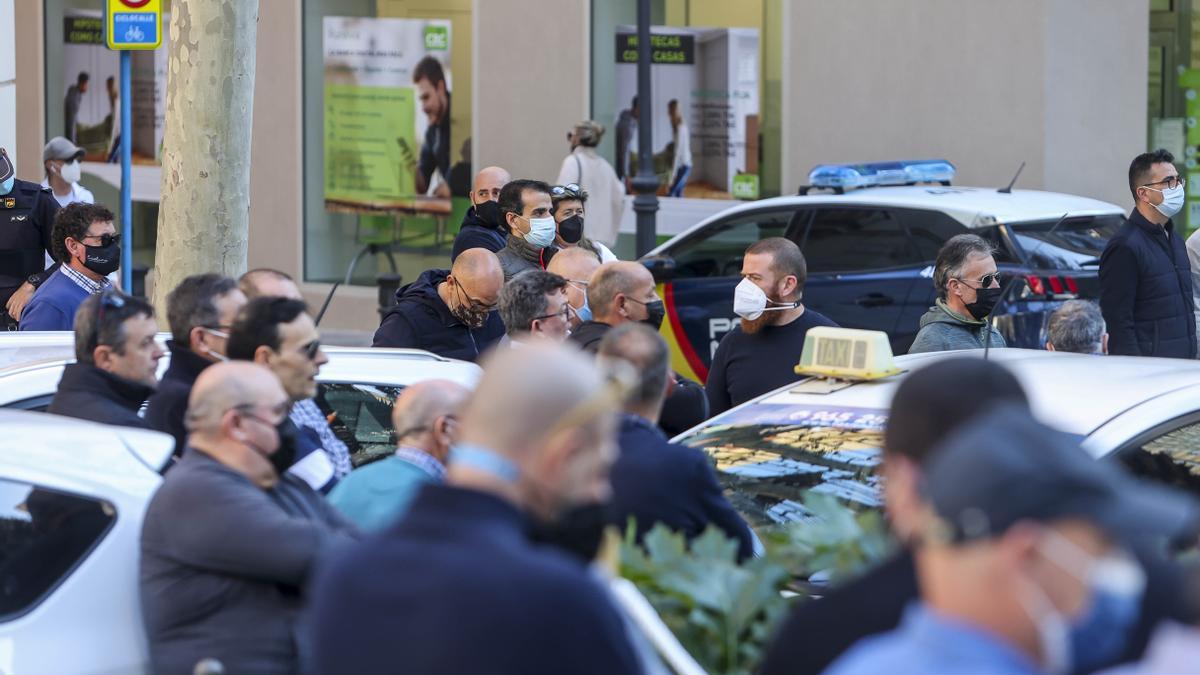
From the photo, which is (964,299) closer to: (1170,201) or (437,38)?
(1170,201)

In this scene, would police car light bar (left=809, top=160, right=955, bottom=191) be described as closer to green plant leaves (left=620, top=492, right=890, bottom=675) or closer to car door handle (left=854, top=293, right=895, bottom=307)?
car door handle (left=854, top=293, right=895, bottom=307)

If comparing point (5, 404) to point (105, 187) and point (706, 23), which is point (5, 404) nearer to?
point (706, 23)

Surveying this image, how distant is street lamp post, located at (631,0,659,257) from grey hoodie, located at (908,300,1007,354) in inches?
263

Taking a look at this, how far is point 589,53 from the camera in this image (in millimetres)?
16375

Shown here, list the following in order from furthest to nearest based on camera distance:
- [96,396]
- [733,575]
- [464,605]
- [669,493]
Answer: [96,396] < [669,493] < [733,575] < [464,605]

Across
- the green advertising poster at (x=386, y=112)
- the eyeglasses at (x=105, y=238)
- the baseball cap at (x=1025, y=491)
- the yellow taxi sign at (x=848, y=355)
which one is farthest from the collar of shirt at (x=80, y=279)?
the green advertising poster at (x=386, y=112)

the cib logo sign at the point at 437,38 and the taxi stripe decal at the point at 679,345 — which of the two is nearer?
the taxi stripe decal at the point at 679,345

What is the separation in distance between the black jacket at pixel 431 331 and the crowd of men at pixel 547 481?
1 cm

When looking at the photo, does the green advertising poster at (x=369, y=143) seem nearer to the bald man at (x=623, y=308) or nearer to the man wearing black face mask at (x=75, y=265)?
the man wearing black face mask at (x=75, y=265)

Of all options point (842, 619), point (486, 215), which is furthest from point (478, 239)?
point (842, 619)

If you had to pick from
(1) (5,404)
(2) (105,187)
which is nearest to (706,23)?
(2) (105,187)

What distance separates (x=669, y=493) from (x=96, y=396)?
2.24 meters

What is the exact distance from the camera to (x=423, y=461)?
4641mm

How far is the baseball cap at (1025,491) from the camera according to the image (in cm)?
214
